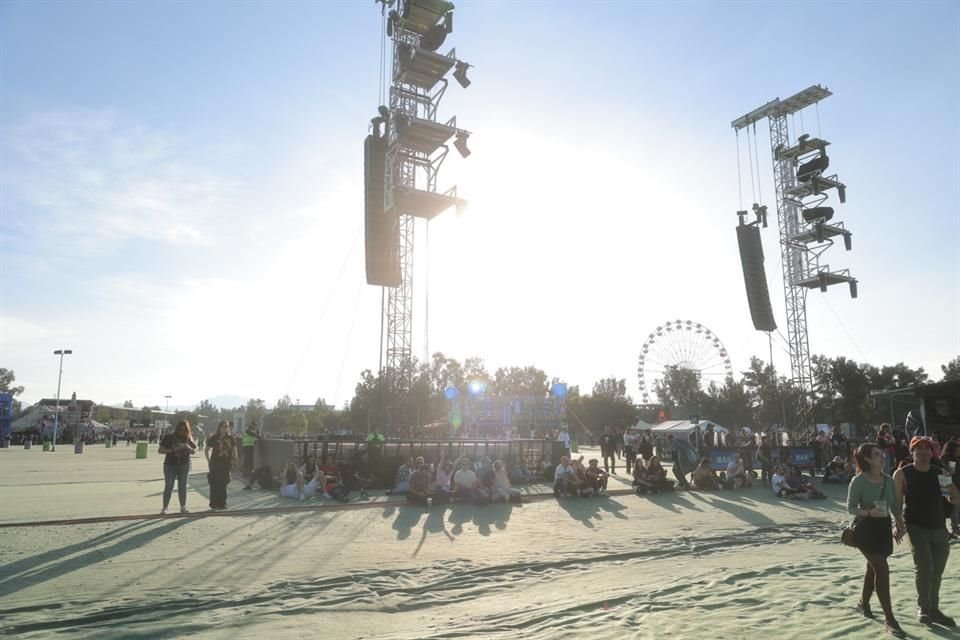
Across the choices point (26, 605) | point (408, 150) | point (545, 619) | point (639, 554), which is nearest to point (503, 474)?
point (639, 554)

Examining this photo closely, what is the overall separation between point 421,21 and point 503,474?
2646 cm

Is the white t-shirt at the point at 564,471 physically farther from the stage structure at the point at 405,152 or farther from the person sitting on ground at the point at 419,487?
the stage structure at the point at 405,152

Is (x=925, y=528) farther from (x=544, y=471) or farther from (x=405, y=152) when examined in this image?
(x=405, y=152)

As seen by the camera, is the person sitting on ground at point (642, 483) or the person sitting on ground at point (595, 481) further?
the person sitting on ground at point (642, 483)

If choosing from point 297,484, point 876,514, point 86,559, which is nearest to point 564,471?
point 297,484

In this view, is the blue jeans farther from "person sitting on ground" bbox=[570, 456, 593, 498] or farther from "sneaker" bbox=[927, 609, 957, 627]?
"sneaker" bbox=[927, 609, 957, 627]

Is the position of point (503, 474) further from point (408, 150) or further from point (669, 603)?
point (408, 150)

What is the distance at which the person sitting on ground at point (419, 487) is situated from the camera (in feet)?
42.7

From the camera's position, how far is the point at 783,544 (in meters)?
9.07

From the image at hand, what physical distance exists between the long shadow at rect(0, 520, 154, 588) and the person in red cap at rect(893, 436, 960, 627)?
29.5 ft

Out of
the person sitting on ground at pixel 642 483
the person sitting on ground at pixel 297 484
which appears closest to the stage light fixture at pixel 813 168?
the person sitting on ground at pixel 642 483

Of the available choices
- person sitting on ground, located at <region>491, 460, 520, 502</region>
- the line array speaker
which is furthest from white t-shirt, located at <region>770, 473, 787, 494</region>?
the line array speaker

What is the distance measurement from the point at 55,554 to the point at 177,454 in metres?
3.04

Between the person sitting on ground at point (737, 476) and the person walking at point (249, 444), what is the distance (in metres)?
13.7
